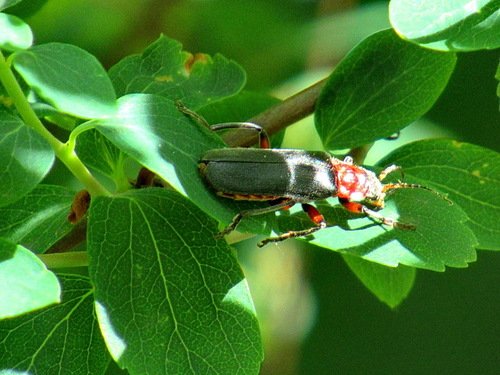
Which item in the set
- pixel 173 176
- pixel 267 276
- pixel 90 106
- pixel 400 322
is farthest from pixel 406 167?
pixel 400 322

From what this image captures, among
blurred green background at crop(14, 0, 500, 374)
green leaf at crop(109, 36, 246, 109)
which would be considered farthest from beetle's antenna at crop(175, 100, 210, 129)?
blurred green background at crop(14, 0, 500, 374)

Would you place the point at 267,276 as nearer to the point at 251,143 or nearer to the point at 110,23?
the point at 110,23

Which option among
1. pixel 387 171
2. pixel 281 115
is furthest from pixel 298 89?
pixel 387 171

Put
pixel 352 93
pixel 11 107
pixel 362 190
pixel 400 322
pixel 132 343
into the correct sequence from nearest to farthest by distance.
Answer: pixel 132 343
pixel 11 107
pixel 362 190
pixel 352 93
pixel 400 322

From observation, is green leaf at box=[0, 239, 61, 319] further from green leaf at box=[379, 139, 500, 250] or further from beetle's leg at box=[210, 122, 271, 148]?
green leaf at box=[379, 139, 500, 250]

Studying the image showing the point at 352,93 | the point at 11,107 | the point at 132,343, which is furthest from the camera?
the point at 352,93

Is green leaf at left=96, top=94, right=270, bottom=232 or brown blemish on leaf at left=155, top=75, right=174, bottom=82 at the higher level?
green leaf at left=96, top=94, right=270, bottom=232
